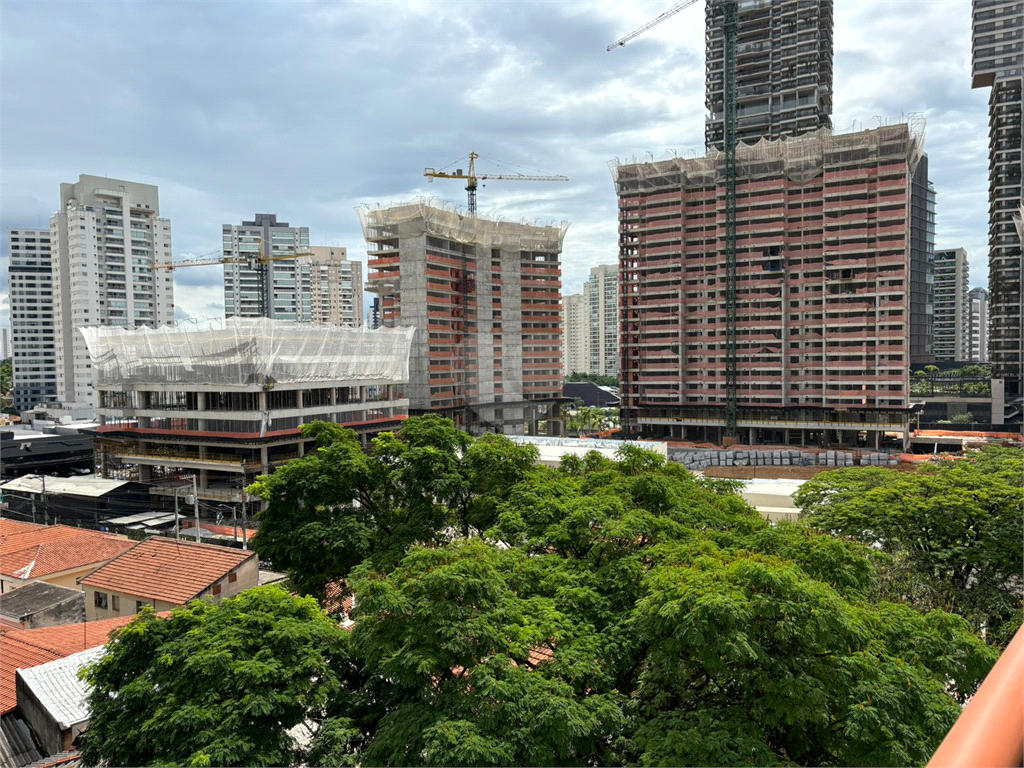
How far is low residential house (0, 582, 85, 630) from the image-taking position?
19.1 meters

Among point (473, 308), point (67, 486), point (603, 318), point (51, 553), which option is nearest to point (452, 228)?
point (473, 308)

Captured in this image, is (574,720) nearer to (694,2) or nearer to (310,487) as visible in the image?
(310,487)

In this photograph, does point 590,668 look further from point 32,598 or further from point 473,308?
point 473,308

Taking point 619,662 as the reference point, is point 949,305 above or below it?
above

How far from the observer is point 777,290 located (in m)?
63.4

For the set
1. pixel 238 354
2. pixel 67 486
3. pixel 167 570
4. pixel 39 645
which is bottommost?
pixel 67 486

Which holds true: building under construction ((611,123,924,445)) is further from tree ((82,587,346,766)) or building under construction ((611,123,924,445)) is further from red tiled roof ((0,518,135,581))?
tree ((82,587,346,766))

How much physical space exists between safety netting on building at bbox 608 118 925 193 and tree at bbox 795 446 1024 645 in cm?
4590

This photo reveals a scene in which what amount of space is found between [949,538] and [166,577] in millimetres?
19782

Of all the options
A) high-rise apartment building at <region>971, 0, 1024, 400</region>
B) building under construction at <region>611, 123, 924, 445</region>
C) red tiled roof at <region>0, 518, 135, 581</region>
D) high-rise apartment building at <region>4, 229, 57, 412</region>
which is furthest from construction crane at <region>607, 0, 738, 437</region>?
high-rise apartment building at <region>4, 229, 57, 412</region>

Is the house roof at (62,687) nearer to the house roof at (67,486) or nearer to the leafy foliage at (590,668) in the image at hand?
the leafy foliage at (590,668)

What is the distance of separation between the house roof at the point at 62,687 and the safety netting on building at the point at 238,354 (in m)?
27.1

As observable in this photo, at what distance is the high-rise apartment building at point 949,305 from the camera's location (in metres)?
116

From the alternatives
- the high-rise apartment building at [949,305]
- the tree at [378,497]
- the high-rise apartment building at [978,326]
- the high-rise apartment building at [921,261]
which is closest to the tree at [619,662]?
the tree at [378,497]
